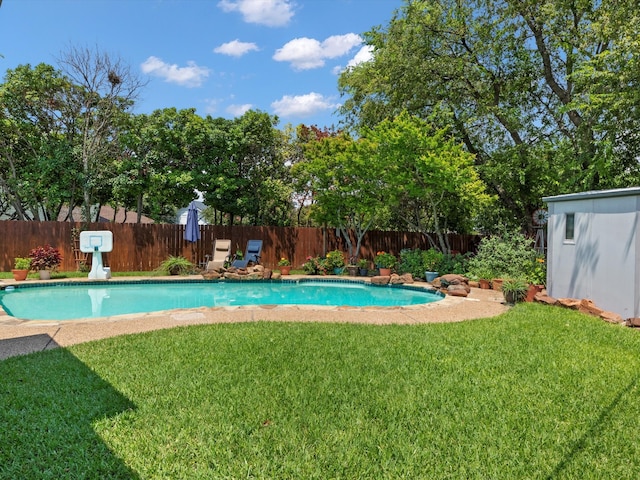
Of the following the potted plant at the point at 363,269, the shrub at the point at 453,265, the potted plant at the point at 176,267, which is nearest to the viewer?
the shrub at the point at 453,265

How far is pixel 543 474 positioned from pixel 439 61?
13.4m

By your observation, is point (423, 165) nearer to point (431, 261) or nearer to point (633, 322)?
point (431, 261)

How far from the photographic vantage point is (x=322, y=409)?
290 cm

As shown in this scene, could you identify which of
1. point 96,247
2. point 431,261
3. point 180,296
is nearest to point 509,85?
point 431,261

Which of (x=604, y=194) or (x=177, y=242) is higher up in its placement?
(x=604, y=194)

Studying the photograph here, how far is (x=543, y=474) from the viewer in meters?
2.18

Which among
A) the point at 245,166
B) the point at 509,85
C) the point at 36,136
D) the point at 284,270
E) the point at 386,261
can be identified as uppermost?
the point at 509,85

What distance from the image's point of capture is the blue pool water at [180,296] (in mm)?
8469

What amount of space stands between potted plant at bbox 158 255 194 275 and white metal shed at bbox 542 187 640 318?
1070cm

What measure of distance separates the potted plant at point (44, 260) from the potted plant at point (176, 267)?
10.1ft

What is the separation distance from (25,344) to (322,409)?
12.8ft

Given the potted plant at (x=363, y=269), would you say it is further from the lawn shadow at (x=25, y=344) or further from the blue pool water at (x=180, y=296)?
the lawn shadow at (x=25, y=344)

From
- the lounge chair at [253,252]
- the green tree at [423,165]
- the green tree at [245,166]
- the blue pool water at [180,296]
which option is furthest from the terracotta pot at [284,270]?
the green tree at [423,165]

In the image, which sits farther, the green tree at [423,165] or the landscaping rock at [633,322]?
the green tree at [423,165]
